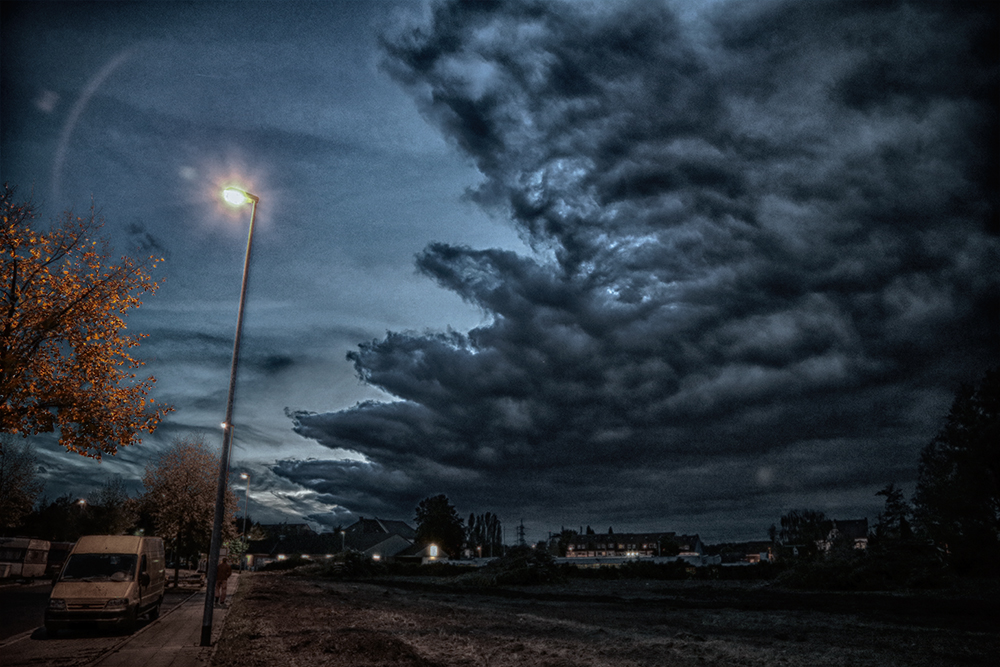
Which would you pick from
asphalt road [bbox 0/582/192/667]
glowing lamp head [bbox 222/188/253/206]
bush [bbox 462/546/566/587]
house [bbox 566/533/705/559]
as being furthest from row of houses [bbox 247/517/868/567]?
glowing lamp head [bbox 222/188/253/206]

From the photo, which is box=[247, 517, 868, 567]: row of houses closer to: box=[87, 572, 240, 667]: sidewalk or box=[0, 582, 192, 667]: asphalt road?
box=[0, 582, 192, 667]: asphalt road

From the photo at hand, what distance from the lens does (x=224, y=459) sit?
1742 cm

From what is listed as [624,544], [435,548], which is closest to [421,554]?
[435,548]

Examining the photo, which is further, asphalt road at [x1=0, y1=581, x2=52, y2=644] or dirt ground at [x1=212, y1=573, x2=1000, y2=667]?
asphalt road at [x1=0, y1=581, x2=52, y2=644]

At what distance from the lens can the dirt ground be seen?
1561 centimetres

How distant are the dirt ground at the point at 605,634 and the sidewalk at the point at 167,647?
24.3 inches

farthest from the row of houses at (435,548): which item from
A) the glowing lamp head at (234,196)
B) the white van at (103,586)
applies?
the glowing lamp head at (234,196)

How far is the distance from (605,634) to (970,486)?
43289 millimetres

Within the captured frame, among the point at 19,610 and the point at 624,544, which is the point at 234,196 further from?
the point at 624,544

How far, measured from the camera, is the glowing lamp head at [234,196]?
16.8 m

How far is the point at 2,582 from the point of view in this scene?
137ft

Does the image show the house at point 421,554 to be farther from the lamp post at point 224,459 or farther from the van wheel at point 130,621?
the lamp post at point 224,459

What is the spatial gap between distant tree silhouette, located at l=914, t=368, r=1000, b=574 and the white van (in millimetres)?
55568

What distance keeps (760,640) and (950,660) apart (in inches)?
202
